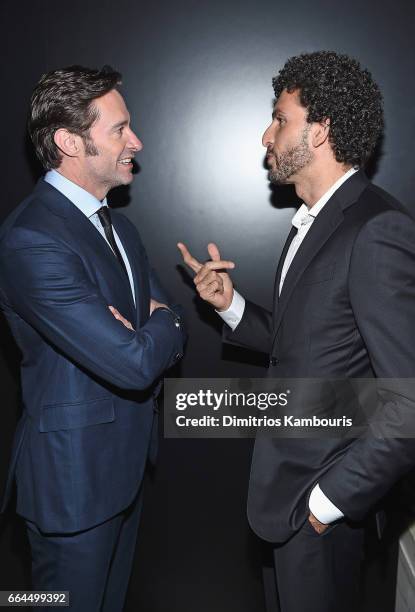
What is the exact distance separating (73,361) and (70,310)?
21cm

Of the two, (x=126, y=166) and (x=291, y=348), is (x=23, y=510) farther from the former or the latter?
(x=126, y=166)

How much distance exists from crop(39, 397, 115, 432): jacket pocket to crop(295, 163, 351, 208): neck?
0.92m

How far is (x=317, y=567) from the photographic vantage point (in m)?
1.72

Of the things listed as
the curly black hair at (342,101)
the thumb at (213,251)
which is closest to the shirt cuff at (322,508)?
the thumb at (213,251)

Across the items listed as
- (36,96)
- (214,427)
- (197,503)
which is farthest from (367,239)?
(197,503)

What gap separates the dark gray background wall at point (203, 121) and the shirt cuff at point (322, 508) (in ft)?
2.91

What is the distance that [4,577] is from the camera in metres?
2.68

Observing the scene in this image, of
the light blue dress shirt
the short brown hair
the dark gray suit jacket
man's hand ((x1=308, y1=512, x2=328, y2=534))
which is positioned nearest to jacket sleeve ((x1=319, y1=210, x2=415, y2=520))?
the dark gray suit jacket

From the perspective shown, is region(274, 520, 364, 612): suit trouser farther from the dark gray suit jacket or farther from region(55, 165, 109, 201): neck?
region(55, 165, 109, 201): neck

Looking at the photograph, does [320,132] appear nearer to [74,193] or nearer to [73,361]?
[74,193]

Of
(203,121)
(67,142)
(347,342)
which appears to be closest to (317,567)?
(347,342)

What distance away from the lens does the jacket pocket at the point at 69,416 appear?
68.9 inches

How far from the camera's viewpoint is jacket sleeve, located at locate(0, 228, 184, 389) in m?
1.65

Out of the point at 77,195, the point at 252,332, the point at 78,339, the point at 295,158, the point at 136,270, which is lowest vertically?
the point at 252,332
